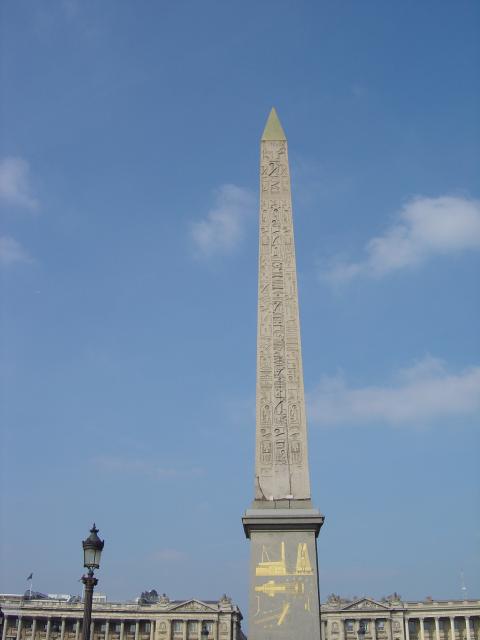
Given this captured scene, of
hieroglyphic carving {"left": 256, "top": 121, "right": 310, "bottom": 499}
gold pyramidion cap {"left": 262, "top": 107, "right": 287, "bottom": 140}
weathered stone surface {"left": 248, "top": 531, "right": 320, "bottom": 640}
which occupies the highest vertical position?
gold pyramidion cap {"left": 262, "top": 107, "right": 287, "bottom": 140}

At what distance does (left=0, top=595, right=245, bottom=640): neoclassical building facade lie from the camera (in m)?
92.4

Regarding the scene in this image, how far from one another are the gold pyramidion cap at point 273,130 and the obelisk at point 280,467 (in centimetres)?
183

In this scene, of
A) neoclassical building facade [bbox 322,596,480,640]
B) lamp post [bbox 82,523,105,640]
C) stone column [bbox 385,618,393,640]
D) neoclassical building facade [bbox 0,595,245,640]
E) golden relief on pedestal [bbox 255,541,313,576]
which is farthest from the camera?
neoclassical building facade [bbox 0,595,245,640]

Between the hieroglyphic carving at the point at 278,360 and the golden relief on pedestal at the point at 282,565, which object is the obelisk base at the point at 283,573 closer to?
the golden relief on pedestal at the point at 282,565

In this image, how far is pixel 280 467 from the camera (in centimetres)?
1622

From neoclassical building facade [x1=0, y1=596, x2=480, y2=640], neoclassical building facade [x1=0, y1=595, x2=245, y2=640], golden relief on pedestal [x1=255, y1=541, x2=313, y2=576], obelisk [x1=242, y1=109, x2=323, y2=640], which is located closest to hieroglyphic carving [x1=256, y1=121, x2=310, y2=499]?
obelisk [x1=242, y1=109, x2=323, y2=640]

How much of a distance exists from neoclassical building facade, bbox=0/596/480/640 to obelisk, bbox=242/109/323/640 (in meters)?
80.8

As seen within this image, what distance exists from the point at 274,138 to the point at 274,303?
4.72m

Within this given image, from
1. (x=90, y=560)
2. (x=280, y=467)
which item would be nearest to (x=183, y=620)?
(x=280, y=467)

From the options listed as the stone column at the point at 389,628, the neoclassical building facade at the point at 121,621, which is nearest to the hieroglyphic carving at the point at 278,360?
the neoclassical building facade at the point at 121,621

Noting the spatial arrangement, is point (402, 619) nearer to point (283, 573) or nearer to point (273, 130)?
point (273, 130)

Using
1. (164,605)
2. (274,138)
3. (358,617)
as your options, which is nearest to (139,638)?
(164,605)

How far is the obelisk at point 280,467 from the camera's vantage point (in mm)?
15000

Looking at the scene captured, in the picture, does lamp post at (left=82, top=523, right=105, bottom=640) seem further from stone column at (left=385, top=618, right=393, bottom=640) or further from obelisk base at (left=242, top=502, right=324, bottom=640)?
stone column at (left=385, top=618, right=393, bottom=640)
